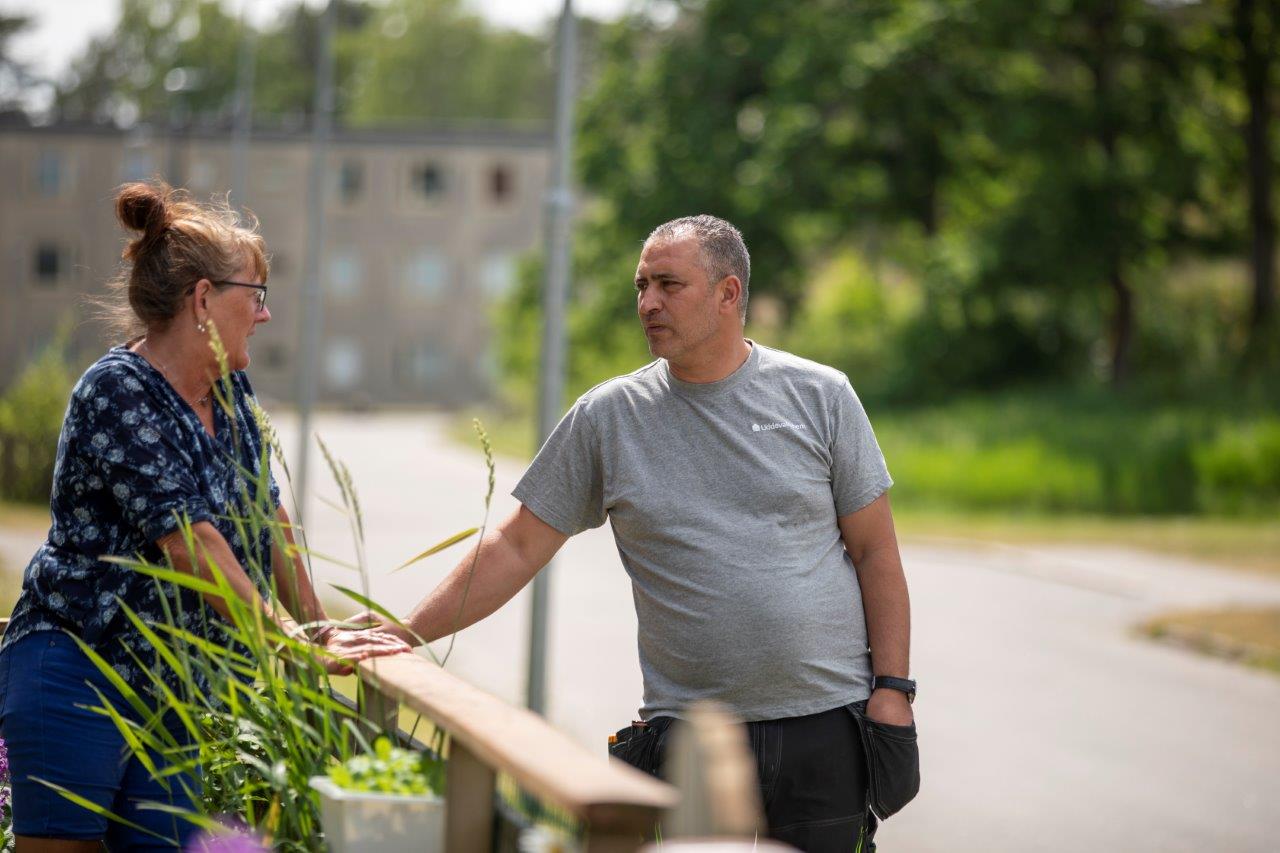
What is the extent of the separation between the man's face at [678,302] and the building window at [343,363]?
67229mm

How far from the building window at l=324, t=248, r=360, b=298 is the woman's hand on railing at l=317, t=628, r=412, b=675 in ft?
221

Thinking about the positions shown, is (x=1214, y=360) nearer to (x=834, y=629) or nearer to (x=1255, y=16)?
(x=1255, y=16)

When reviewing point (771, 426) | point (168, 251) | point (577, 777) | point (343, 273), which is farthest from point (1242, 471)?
point (343, 273)

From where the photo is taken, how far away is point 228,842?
95.6 inches

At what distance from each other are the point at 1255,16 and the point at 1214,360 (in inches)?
238

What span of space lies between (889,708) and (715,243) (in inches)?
41.9

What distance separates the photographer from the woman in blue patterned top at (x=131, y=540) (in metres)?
3.09

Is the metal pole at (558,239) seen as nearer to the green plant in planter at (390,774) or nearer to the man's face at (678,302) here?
the man's face at (678,302)

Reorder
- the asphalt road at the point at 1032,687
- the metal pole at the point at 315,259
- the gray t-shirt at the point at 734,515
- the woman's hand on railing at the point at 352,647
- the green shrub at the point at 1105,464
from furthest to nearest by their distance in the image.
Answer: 1. the green shrub at the point at 1105,464
2. the metal pole at the point at 315,259
3. the asphalt road at the point at 1032,687
4. the gray t-shirt at the point at 734,515
5. the woman's hand on railing at the point at 352,647

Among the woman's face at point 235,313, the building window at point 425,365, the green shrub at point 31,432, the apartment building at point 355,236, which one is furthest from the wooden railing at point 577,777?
the building window at point 425,365

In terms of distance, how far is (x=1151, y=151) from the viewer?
3098 cm

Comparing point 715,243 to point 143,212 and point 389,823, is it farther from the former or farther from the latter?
point 389,823

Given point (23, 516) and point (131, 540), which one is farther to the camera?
point (23, 516)

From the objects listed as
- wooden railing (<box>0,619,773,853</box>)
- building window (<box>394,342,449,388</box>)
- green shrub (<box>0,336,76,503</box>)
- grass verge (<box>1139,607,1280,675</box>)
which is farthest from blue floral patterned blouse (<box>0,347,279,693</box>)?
building window (<box>394,342,449,388</box>)
